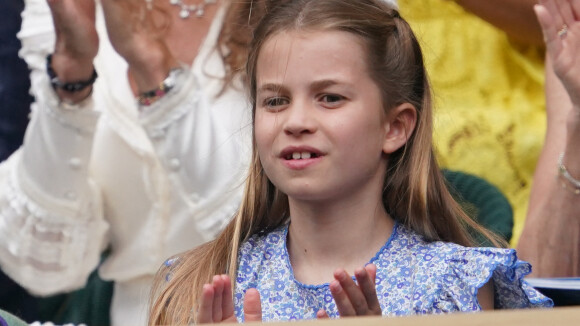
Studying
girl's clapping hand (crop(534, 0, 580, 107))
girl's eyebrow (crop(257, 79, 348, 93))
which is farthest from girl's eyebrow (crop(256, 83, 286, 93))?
girl's clapping hand (crop(534, 0, 580, 107))

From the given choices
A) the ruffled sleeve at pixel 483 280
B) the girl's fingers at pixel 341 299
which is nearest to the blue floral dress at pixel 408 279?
the ruffled sleeve at pixel 483 280

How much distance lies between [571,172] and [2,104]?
3.98 feet

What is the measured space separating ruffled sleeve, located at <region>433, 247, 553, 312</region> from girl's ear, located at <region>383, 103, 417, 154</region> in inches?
8.7

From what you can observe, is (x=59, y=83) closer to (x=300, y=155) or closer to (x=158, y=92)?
(x=158, y=92)

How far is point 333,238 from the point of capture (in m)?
1.82

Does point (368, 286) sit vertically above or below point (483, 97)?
above

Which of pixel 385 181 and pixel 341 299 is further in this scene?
pixel 385 181

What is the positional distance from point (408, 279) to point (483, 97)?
0.98 m

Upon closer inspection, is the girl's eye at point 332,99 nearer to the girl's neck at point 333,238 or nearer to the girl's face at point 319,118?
the girl's face at point 319,118

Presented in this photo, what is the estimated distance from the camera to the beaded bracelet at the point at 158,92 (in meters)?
2.52

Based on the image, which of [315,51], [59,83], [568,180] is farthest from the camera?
[59,83]

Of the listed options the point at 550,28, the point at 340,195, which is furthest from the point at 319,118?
the point at 550,28

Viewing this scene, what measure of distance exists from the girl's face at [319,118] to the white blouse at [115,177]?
0.68 meters

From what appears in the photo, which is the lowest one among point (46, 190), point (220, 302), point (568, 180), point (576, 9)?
point (46, 190)
